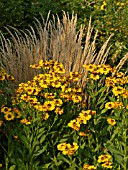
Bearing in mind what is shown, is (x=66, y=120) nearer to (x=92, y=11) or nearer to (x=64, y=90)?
(x=64, y=90)

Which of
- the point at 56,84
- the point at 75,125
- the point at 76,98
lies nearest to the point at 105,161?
the point at 75,125

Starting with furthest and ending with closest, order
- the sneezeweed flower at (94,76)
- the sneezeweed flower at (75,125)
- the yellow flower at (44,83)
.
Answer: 1. the sneezeweed flower at (94,76)
2. the yellow flower at (44,83)
3. the sneezeweed flower at (75,125)

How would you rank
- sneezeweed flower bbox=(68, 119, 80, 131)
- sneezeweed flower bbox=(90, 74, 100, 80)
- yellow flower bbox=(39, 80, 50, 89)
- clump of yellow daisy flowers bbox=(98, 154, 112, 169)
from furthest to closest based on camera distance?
sneezeweed flower bbox=(90, 74, 100, 80), yellow flower bbox=(39, 80, 50, 89), sneezeweed flower bbox=(68, 119, 80, 131), clump of yellow daisy flowers bbox=(98, 154, 112, 169)

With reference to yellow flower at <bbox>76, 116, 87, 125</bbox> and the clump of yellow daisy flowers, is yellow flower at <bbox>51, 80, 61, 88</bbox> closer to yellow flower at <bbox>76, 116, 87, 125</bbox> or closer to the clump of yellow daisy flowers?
yellow flower at <bbox>76, 116, 87, 125</bbox>

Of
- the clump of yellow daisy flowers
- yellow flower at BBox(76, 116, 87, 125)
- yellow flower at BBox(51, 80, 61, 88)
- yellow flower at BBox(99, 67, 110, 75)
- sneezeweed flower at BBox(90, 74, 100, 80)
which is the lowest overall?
the clump of yellow daisy flowers

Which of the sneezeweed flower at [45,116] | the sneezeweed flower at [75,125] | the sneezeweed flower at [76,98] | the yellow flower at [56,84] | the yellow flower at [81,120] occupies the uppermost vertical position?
the yellow flower at [56,84]

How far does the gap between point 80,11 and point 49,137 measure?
126 inches

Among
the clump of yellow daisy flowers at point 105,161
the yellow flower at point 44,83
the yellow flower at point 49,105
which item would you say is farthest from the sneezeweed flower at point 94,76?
the clump of yellow daisy flowers at point 105,161

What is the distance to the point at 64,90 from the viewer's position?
12.0 feet

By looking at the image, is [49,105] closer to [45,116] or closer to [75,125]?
[45,116]

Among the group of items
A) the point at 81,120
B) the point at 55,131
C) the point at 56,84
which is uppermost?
the point at 56,84

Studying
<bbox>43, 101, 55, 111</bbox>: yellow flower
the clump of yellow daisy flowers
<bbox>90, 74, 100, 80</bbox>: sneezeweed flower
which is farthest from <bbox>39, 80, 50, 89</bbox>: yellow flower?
the clump of yellow daisy flowers

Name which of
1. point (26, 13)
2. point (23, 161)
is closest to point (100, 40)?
point (26, 13)

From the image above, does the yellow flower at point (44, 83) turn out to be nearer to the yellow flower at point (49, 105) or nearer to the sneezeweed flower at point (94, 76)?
the yellow flower at point (49, 105)
